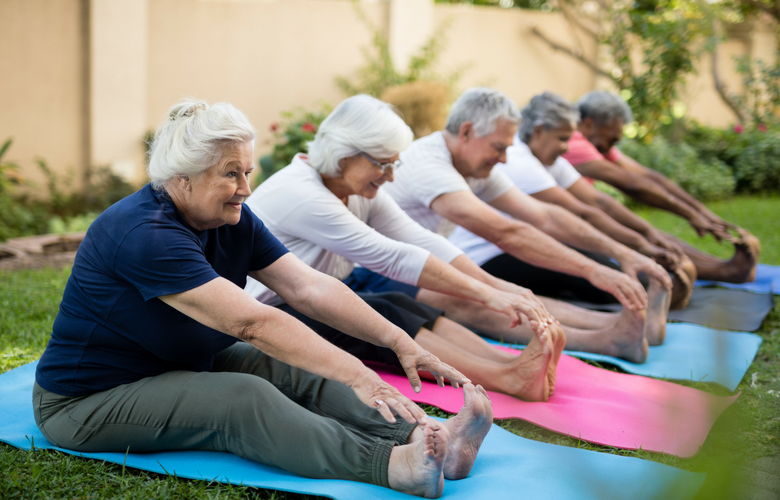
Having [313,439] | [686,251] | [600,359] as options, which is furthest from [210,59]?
[313,439]

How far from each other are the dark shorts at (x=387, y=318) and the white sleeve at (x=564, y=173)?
2.18m

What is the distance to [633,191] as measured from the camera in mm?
5078

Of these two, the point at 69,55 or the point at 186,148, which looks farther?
the point at 69,55

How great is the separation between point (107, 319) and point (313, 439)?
709 millimetres

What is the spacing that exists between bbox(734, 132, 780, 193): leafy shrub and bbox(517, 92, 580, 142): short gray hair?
316 inches

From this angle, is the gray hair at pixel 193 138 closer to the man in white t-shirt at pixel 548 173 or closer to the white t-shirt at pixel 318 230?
the white t-shirt at pixel 318 230

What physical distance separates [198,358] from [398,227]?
4.45ft

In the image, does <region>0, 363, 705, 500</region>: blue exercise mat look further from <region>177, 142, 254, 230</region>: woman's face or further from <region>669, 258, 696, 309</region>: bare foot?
<region>669, 258, 696, 309</region>: bare foot

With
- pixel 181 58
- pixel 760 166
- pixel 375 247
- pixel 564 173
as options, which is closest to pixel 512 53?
pixel 760 166

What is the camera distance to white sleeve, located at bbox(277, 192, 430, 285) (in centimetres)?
270

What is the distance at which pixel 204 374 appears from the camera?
196 cm

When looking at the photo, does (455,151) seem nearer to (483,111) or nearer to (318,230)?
(483,111)

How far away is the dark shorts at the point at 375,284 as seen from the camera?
3.30 meters

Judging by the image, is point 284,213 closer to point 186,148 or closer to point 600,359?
point 186,148
